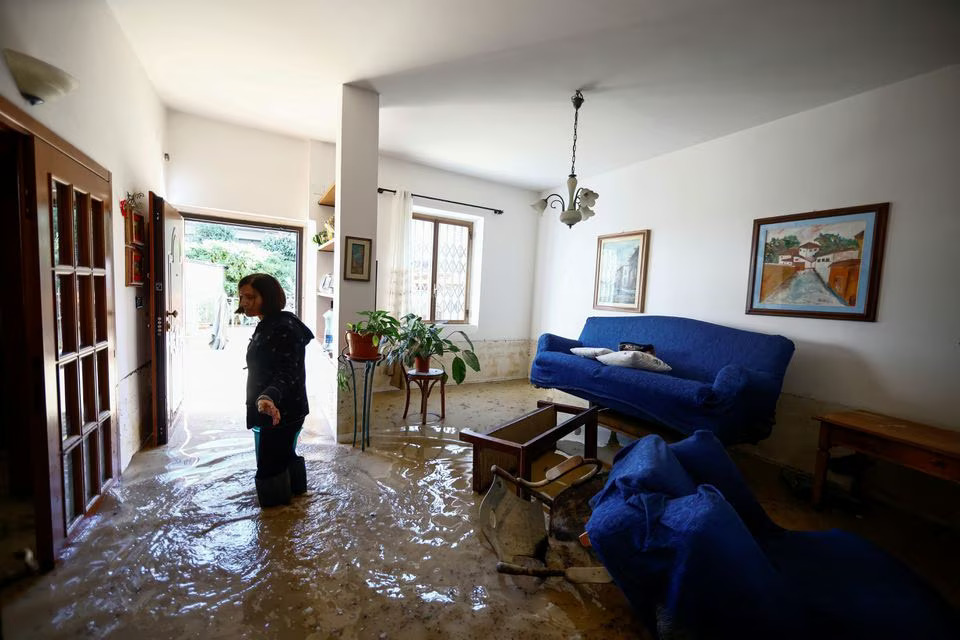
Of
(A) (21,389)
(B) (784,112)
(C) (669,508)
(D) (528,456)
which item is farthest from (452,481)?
(B) (784,112)

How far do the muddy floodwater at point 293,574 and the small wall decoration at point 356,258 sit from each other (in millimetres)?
1455

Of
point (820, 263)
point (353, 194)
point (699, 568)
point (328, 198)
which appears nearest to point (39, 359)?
point (353, 194)

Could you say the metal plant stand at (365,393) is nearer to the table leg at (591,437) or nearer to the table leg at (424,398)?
the table leg at (424,398)

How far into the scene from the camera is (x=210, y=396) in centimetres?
384

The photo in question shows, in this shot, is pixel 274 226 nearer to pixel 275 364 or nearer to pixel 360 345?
pixel 360 345

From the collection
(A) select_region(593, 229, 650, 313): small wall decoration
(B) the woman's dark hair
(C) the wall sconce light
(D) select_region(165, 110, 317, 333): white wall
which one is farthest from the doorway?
(A) select_region(593, 229, 650, 313): small wall decoration

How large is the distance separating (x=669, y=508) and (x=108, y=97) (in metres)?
3.36

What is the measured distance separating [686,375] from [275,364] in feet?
10.0

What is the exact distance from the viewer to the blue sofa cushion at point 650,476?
49.3 inches

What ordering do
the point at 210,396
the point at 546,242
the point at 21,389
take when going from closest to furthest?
the point at 21,389 → the point at 210,396 → the point at 546,242

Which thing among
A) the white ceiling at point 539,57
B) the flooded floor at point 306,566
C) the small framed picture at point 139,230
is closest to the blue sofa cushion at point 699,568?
the flooded floor at point 306,566

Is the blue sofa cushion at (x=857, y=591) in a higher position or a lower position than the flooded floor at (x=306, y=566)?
higher

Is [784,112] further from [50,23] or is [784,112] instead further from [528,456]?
[50,23]

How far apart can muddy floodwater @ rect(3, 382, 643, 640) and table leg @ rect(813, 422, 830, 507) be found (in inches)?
64.5
